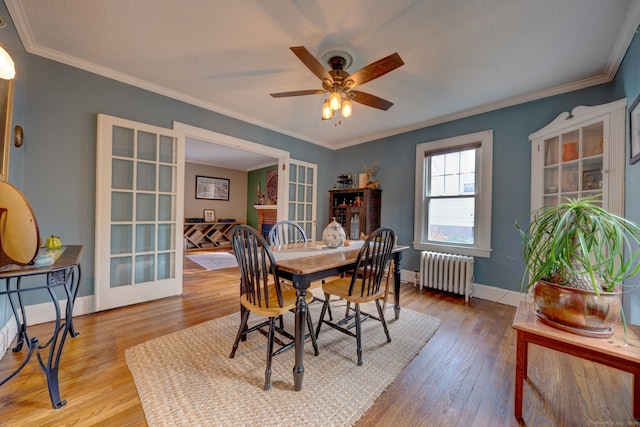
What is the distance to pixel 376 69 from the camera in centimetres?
176

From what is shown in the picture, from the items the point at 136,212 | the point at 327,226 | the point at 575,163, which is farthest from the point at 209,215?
the point at 575,163

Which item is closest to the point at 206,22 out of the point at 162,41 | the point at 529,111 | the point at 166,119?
the point at 162,41

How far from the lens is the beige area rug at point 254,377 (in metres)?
1.30

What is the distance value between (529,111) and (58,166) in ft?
16.6

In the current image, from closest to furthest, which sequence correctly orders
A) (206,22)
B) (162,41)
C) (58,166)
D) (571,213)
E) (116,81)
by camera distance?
1. (571,213)
2. (206,22)
3. (162,41)
4. (58,166)
5. (116,81)

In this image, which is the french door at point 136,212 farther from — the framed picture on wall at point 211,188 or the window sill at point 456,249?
the framed picture on wall at point 211,188

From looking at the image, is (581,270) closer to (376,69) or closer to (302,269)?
(302,269)

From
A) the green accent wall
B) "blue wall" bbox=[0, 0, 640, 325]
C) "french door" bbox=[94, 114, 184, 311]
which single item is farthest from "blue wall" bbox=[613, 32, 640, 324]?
the green accent wall

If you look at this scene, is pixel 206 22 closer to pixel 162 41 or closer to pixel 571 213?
pixel 162 41

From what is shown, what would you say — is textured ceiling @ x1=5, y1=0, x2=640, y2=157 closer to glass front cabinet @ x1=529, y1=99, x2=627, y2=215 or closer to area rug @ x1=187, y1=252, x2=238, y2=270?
glass front cabinet @ x1=529, y1=99, x2=627, y2=215

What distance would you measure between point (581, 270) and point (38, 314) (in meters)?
4.05

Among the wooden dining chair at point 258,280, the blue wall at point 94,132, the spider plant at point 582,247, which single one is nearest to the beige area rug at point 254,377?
the wooden dining chair at point 258,280

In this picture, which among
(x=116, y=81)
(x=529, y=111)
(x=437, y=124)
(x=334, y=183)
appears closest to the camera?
(x=116, y=81)

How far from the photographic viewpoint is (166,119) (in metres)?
2.93
